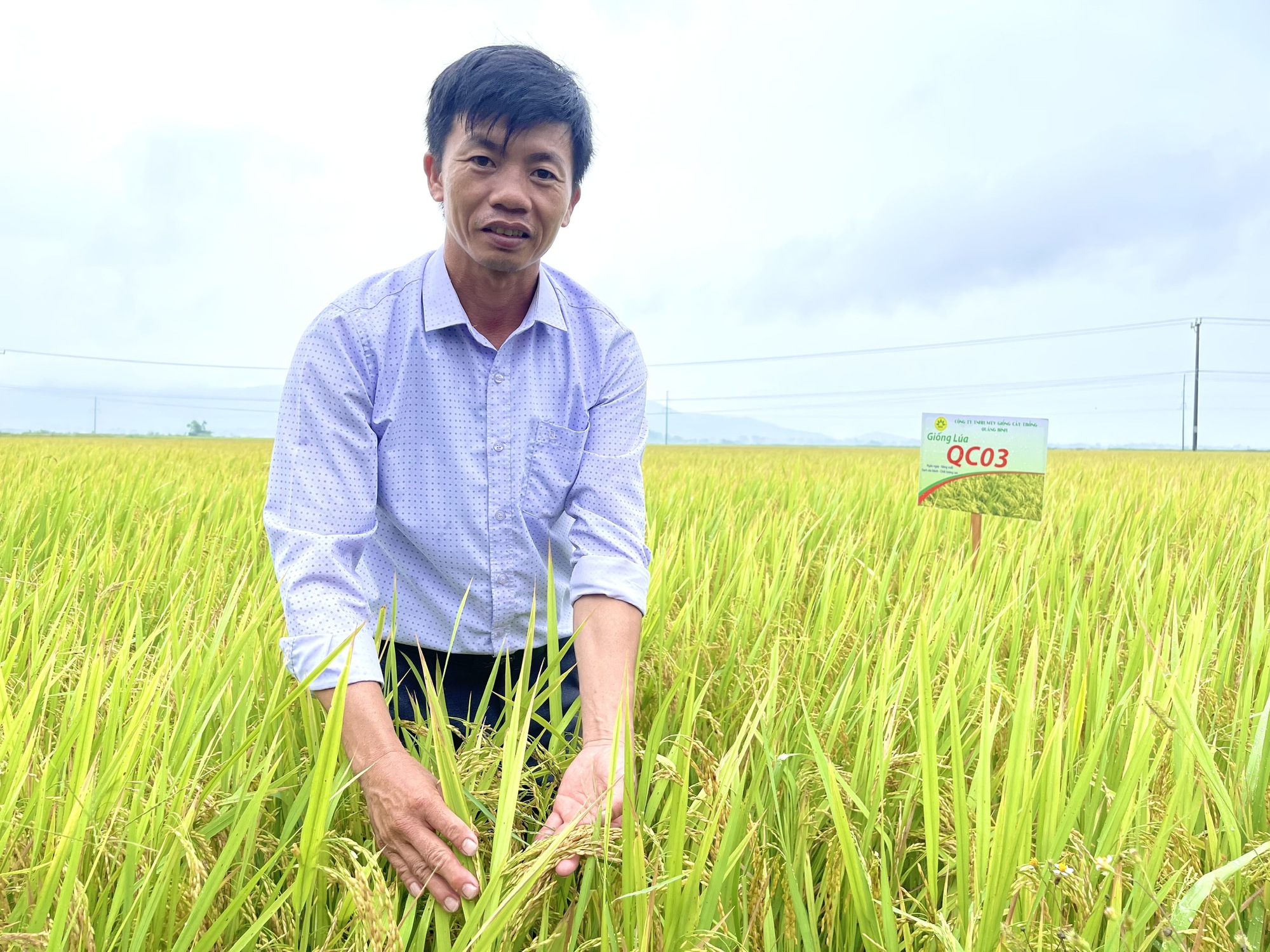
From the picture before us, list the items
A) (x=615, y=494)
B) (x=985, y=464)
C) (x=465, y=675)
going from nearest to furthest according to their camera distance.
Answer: (x=615, y=494) < (x=465, y=675) < (x=985, y=464)

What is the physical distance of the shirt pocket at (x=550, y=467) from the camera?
1.53 meters

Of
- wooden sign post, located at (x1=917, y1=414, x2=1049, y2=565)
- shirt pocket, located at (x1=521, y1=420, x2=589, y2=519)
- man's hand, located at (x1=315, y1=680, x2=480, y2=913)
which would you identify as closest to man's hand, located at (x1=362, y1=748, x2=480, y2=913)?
man's hand, located at (x1=315, y1=680, x2=480, y2=913)

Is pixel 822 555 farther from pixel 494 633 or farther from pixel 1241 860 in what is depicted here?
pixel 1241 860

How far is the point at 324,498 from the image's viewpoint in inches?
49.9

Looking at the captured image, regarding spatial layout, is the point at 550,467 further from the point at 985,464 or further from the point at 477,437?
the point at 985,464

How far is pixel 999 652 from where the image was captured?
6.09ft

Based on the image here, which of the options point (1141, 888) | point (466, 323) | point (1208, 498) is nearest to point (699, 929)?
point (1141, 888)

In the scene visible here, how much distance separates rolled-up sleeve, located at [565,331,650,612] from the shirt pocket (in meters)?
0.02

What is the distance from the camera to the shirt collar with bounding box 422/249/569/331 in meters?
1.47

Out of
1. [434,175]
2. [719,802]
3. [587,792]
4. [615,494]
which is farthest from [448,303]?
[719,802]

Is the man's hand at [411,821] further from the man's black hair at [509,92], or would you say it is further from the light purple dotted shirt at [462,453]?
the man's black hair at [509,92]

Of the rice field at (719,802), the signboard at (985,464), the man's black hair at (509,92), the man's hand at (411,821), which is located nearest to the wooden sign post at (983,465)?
the signboard at (985,464)

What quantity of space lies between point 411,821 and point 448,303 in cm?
92

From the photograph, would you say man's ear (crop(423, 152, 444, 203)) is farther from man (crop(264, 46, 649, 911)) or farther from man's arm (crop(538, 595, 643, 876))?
man's arm (crop(538, 595, 643, 876))
